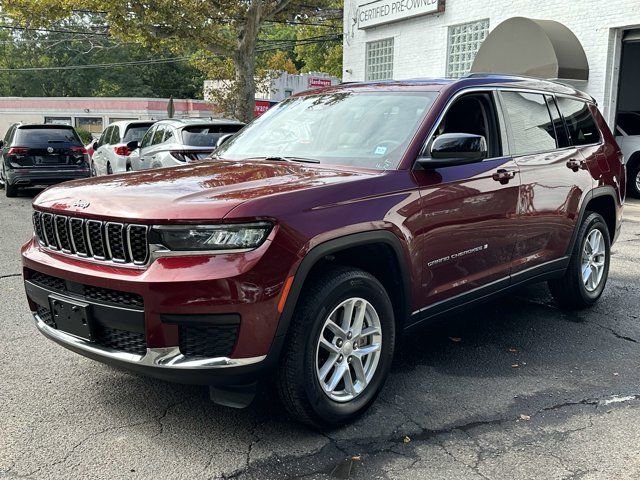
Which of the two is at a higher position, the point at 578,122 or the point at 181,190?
the point at 578,122

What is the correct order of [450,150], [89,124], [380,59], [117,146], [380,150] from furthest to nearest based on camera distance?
[89,124], [380,59], [117,146], [380,150], [450,150]

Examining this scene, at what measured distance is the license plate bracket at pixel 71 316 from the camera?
10.6ft

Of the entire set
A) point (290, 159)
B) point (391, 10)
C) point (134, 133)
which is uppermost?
point (391, 10)

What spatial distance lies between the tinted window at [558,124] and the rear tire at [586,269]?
71cm

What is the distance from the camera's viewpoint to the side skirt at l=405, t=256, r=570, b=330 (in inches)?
156

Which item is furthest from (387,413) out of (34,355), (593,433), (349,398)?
(34,355)

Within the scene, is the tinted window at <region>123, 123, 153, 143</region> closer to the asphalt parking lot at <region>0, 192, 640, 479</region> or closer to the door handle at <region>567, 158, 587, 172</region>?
the asphalt parking lot at <region>0, 192, 640, 479</region>

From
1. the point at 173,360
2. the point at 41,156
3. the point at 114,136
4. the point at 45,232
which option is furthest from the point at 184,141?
the point at 173,360

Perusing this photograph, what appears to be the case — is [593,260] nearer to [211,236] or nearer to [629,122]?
[211,236]

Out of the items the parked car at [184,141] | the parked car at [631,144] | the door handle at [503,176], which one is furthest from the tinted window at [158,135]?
the parked car at [631,144]

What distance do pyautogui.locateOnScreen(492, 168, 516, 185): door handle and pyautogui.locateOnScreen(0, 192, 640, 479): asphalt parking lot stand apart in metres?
1.22

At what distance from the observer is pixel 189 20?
63.9ft

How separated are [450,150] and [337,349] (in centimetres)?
131

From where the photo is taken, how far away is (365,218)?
3439 mm
